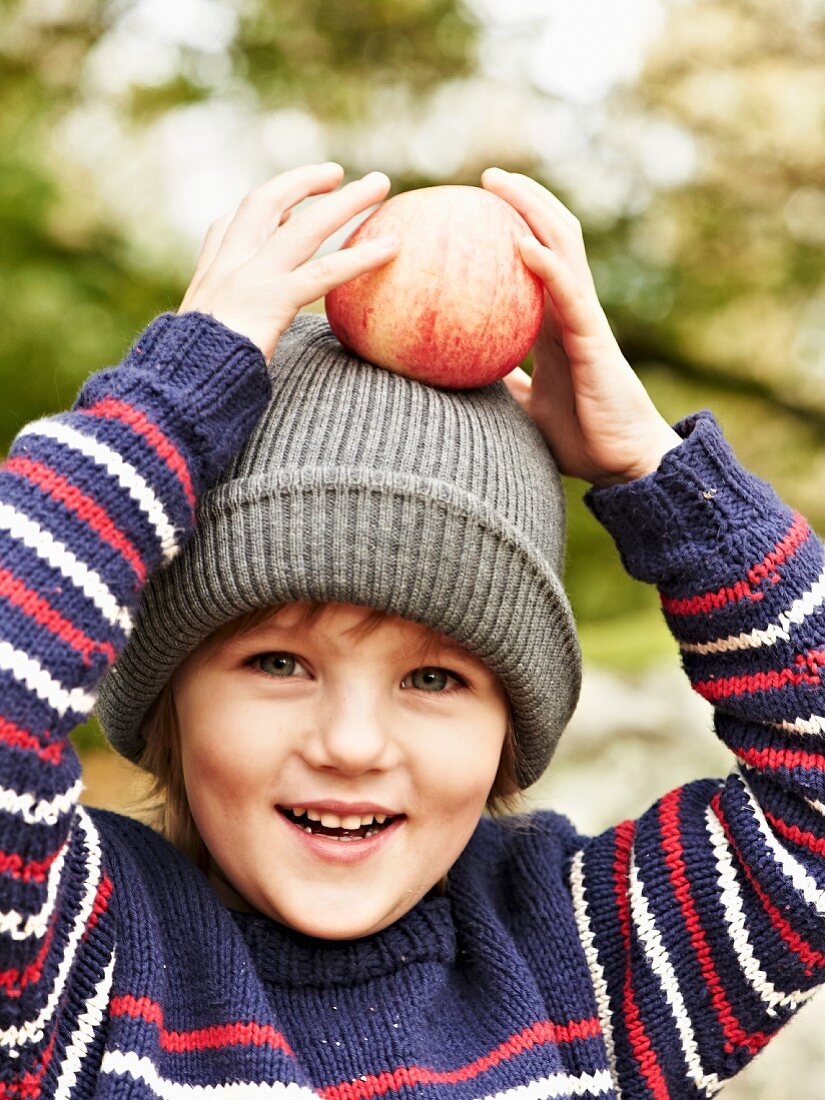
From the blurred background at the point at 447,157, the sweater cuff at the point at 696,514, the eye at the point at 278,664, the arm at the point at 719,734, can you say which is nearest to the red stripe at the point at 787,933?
the arm at the point at 719,734

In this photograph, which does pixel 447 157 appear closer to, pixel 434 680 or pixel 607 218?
pixel 607 218

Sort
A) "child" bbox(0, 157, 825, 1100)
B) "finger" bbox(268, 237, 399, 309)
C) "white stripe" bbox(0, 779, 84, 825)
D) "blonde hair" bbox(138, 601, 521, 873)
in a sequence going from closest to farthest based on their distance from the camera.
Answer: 1. "white stripe" bbox(0, 779, 84, 825)
2. "child" bbox(0, 157, 825, 1100)
3. "finger" bbox(268, 237, 399, 309)
4. "blonde hair" bbox(138, 601, 521, 873)

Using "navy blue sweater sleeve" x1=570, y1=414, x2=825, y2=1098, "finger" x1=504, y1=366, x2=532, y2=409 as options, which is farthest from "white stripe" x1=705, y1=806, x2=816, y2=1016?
"finger" x1=504, y1=366, x2=532, y2=409

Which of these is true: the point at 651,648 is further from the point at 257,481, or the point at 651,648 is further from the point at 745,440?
the point at 257,481

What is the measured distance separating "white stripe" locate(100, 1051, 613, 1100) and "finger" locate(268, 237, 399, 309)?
733mm

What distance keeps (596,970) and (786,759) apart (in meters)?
0.32

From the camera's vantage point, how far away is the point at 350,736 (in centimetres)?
130

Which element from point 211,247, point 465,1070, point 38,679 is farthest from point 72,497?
point 465,1070

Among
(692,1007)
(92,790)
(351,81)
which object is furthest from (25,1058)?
(351,81)

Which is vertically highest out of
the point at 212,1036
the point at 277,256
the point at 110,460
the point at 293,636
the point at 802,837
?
the point at 277,256

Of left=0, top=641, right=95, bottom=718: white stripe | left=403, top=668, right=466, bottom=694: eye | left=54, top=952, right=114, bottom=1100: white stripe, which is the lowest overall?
left=54, top=952, right=114, bottom=1100: white stripe

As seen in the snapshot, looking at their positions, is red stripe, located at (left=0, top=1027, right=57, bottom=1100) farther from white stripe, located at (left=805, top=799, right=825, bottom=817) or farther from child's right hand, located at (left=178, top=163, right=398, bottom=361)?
white stripe, located at (left=805, top=799, right=825, bottom=817)

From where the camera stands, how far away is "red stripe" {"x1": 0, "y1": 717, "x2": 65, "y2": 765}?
110 centimetres

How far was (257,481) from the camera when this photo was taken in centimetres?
132
